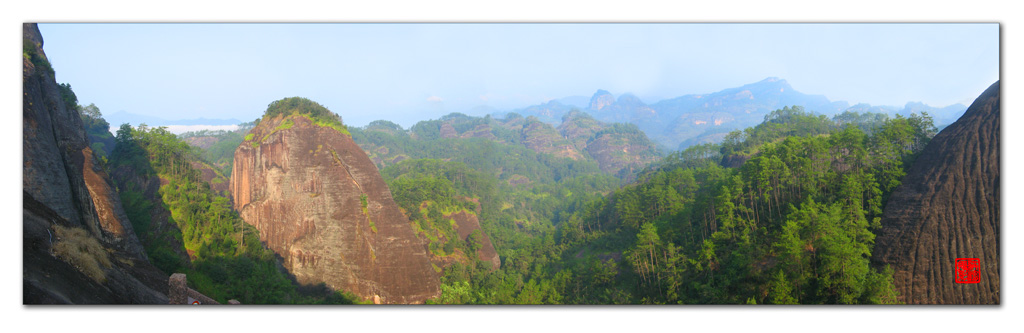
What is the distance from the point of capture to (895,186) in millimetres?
10750

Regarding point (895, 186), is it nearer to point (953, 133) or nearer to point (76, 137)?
point (953, 133)

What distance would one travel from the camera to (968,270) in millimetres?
8125

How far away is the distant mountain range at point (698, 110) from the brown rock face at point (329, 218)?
67422 mm

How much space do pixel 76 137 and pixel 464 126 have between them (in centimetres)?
7901

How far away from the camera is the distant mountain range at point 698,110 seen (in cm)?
10062

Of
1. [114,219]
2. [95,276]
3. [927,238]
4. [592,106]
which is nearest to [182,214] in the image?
[114,219]

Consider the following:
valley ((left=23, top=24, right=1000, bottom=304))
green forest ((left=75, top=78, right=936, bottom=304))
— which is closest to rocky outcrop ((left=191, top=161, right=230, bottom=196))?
valley ((left=23, top=24, right=1000, bottom=304))

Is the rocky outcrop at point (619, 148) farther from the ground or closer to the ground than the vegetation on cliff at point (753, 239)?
farther from the ground

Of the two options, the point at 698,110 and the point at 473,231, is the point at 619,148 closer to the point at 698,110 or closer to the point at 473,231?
the point at 473,231

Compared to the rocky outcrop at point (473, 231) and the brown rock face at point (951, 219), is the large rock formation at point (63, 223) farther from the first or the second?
the rocky outcrop at point (473, 231)

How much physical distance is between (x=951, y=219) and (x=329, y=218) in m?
17.1

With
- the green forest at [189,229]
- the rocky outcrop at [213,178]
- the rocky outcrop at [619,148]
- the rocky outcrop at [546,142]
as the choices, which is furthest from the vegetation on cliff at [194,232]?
the rocky outcrop at [546,142]

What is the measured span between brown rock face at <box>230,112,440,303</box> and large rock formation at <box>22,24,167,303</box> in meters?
5.28

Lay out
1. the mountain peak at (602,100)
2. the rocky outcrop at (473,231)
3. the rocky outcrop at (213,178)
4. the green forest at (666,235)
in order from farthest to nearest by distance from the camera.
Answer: the mountain peak at (602,100)
the rocky outcrop at (213,178)
the rocky outcrop at (473,231)
the green forest at (666,235)
